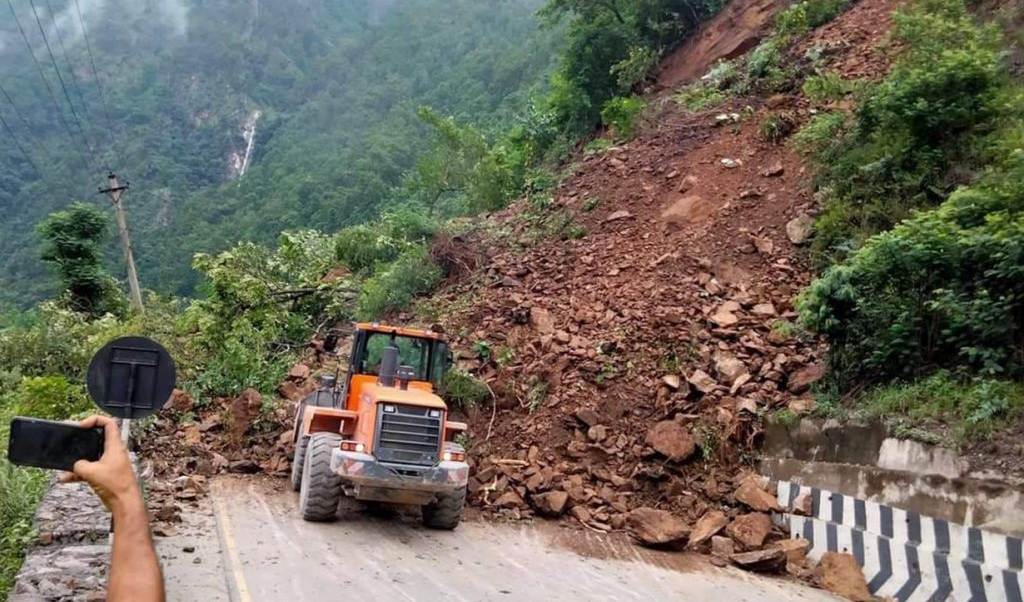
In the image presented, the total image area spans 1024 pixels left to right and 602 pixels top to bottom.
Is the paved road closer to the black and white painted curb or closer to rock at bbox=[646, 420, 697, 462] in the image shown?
the black and white painted curb

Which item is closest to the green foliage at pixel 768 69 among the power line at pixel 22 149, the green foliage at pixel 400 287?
the green foliage at pixel 400 287

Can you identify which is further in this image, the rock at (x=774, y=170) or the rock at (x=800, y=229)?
the rock at (x=774, y=170)

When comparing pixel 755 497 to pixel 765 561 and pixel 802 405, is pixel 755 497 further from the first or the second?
pixel 802 405

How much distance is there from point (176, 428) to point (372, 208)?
103 feet

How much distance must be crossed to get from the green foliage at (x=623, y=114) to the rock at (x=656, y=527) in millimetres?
11181

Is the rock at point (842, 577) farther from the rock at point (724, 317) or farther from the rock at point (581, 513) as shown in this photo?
the rock at point (724, 317)

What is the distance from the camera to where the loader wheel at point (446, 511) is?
29.7 ft

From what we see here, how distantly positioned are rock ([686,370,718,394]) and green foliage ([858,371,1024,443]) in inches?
91.4

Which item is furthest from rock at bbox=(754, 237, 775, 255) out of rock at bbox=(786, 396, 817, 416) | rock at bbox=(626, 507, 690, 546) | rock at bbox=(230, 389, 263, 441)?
rock at bbox=(230, 389, 263, 441)

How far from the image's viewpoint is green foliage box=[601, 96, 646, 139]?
18.9m

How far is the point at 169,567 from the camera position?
707 centimetres

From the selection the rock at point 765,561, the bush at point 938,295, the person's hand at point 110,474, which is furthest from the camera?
the rock at point 765,561

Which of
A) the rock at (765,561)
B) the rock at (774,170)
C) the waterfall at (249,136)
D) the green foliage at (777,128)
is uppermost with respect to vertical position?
the waterfall at (249,136)

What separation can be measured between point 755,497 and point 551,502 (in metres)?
2.36
